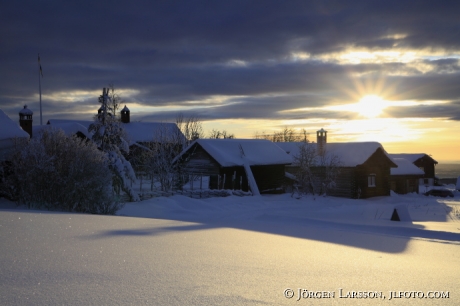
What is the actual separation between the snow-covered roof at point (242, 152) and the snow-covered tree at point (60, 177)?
14.0 m

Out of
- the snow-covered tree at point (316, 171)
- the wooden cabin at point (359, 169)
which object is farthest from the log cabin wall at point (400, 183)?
the snow-covered tree at point (316, 171)

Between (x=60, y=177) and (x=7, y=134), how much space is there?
17.6 feet

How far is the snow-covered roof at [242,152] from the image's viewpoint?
3125cm

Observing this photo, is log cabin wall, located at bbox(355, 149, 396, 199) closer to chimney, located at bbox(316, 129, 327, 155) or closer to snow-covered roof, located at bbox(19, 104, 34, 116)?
chimney, located at bbox(316, 129, 327, 155)

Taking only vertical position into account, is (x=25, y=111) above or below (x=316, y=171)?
above

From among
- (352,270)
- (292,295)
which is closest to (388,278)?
(352,270)

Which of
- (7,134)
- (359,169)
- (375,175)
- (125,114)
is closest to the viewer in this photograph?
(7,134)

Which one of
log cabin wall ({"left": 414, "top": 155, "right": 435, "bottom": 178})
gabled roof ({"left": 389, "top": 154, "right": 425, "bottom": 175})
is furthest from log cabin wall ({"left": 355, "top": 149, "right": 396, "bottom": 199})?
log cabin wall ({"left": 414, "top": 155, "right": 435, "bottom": 178})

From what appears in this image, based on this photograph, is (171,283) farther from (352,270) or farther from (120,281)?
(352,270)

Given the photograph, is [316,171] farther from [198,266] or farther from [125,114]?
[198,266]

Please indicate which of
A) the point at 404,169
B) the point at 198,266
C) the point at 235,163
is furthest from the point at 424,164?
the point at 198,266

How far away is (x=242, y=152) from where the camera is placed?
110ft

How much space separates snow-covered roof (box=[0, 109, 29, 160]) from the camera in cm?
1913

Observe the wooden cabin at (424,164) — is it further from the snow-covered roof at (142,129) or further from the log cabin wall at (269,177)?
the log cabin wall at (269,177)
